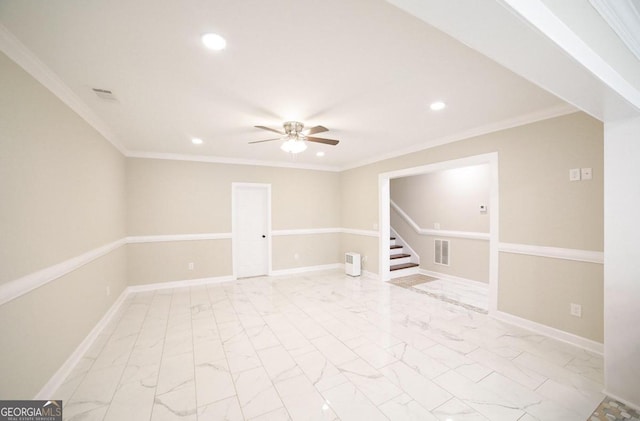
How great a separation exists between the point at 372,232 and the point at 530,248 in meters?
2.84

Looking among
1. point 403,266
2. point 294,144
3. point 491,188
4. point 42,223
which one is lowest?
point 403,266

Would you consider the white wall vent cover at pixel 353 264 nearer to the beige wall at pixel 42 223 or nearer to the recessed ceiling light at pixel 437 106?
the recessed ceiling light at pixel 437 106

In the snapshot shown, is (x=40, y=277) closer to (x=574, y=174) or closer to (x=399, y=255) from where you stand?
(x=574, y=174)

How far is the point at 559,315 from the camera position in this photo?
2.83m

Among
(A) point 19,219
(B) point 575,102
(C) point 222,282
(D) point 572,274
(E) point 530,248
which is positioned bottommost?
(C) point 222,282

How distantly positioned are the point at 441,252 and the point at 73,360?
5.89 meters

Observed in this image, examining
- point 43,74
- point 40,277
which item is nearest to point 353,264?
point 40,277

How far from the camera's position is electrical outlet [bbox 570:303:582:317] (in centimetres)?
269

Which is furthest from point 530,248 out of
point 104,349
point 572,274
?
point 104,349

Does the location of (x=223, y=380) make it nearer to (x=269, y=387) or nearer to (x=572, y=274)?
(x=269, y=387)

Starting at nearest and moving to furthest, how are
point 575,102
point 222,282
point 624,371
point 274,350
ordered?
1. point 575,102
2. point 624,371
3. point 274,350
4. point 222,282

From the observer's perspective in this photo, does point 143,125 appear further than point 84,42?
Yes

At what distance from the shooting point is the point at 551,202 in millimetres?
2873

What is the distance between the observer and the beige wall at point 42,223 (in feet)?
5.37
